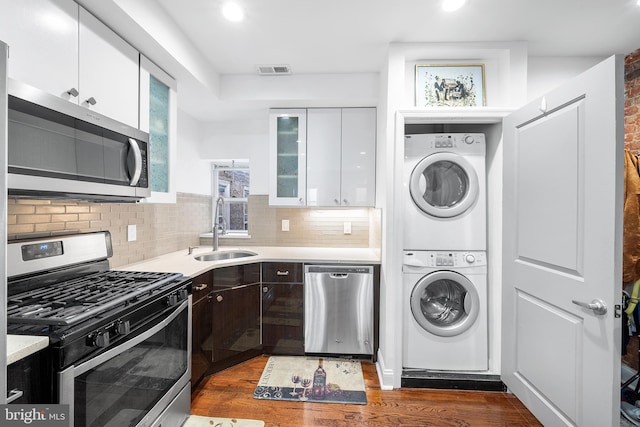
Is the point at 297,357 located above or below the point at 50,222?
below

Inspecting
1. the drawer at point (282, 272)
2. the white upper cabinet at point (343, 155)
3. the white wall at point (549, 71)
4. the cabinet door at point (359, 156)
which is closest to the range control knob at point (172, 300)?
the drawer at point (282, 272)

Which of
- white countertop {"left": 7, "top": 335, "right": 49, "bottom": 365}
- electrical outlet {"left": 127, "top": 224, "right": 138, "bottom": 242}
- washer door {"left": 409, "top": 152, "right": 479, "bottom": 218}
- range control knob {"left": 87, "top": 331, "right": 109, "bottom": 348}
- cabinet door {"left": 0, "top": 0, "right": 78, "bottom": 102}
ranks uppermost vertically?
cabinet door {"left": 0, "top": 0, "right": 78, "bottom": 102}

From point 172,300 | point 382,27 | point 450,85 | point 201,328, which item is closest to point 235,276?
point 201,328

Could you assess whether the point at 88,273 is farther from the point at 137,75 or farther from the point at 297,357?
the point at 297,357

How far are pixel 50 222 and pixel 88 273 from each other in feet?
1.12

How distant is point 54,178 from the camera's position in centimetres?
116

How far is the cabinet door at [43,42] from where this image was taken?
1.10 metres

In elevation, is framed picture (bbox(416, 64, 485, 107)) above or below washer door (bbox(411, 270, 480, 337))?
above

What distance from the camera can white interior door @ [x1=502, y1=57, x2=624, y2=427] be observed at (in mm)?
1299

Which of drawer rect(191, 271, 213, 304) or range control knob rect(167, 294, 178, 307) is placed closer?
range control knob rect(167, 294, 178, 307)

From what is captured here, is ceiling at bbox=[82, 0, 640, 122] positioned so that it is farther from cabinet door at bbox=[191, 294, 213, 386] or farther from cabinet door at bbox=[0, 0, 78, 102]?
cabinet door at bbox=[191, 294, 213, 386]

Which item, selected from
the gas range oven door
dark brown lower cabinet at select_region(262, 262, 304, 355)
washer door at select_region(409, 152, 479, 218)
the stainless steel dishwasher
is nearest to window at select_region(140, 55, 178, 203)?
the gas range oven door

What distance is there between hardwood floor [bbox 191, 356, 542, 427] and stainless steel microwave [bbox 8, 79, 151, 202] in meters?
1.49

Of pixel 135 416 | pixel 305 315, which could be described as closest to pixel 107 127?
pixel 135 416
